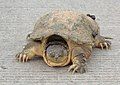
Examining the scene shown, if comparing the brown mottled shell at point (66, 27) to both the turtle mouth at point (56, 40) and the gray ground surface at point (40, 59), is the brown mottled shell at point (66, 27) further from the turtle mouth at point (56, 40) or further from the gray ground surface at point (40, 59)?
the gray ground surface at point (40, 59)

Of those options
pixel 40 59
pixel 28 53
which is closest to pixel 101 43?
pixel 40 59

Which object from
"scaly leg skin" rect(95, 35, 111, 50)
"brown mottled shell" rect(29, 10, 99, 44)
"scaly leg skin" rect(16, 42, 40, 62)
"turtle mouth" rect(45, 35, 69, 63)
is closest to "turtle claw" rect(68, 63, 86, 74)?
"turtle mouth" rect(45, 35, 69, 63)

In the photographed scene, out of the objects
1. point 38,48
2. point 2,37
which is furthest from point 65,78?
point 2,37

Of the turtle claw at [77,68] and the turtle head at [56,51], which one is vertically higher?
the turtle head at [56,51]

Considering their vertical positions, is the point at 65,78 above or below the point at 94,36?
below

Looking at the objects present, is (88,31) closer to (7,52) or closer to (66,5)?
(7,52)

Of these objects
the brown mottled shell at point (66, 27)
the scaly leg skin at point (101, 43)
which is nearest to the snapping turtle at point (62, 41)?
the brown mottled shell at point (66, 27)

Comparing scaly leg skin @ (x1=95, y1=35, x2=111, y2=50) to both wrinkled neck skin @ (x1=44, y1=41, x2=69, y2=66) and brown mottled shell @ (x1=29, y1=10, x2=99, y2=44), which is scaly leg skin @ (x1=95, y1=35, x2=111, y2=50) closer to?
brown mottled shell @ (x1=29, y1=10, x2=99, y2=44)

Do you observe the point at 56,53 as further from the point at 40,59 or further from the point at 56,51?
the point at 40,59
